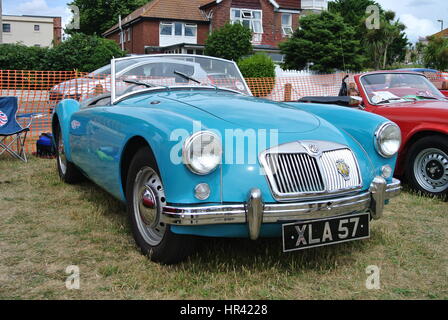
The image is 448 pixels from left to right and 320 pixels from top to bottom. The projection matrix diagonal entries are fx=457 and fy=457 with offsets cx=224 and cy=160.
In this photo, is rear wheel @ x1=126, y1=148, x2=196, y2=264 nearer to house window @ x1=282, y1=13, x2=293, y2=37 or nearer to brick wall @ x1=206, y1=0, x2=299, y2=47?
brick wall @ x1=206, y1=0, x2=299, y2=47

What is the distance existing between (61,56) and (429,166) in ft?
75.1

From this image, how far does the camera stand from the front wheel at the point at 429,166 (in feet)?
15.3

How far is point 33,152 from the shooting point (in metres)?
7.29

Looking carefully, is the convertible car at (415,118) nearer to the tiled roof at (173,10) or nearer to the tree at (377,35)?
the tree at (377,35)

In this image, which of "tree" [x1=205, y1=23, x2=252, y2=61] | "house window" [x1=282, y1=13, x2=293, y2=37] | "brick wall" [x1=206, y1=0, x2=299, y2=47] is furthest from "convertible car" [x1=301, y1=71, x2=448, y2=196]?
"house window" [x1=282, y1=13, x2=293, y2=37]

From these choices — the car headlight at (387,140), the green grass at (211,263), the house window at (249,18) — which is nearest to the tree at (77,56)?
the house window at (249,18)

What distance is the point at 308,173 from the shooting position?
271 centimetres

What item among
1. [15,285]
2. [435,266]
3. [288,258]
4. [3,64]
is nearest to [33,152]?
[15,285]

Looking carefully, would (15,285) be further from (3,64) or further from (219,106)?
(3,64)

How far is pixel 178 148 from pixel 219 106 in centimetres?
72

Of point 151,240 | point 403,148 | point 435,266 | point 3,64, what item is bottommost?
point 435,266

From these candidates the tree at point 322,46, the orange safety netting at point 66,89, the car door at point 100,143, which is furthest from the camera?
the tree at point 322,46

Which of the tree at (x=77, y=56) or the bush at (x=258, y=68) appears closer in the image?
the bush at (x=258, y=68)

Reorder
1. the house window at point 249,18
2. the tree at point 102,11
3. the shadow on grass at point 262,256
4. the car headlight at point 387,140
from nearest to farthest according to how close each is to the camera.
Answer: the shadow on grass at point 262,256
the car headlight at point 387,140
the house window at point 249,18
the tree at point 102,11
